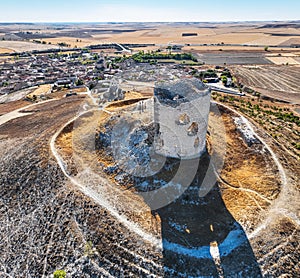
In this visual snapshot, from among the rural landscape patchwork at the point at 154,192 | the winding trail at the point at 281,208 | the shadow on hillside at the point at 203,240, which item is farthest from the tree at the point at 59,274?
the winding trail at the point at 281,208

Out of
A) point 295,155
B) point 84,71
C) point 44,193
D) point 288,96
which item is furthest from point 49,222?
point 84,71

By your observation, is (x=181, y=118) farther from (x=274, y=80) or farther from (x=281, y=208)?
(x=274, y=80)

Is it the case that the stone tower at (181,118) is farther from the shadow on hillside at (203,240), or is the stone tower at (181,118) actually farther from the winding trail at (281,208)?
the winding trail at (281,208)

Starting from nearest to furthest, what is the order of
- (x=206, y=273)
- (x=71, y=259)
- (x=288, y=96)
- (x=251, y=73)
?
1. (x=206, y=273)
2. (x=71, y=259)
3. (x=288, y=96)
4. (x=251, y=73)

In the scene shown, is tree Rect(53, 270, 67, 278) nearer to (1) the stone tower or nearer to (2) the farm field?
(1) the stone tower

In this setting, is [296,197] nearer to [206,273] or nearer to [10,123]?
[206,273]

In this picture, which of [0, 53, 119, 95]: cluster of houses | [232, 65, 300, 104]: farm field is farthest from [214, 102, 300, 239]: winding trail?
[0, 53, 119, 95]: cluster of houses
